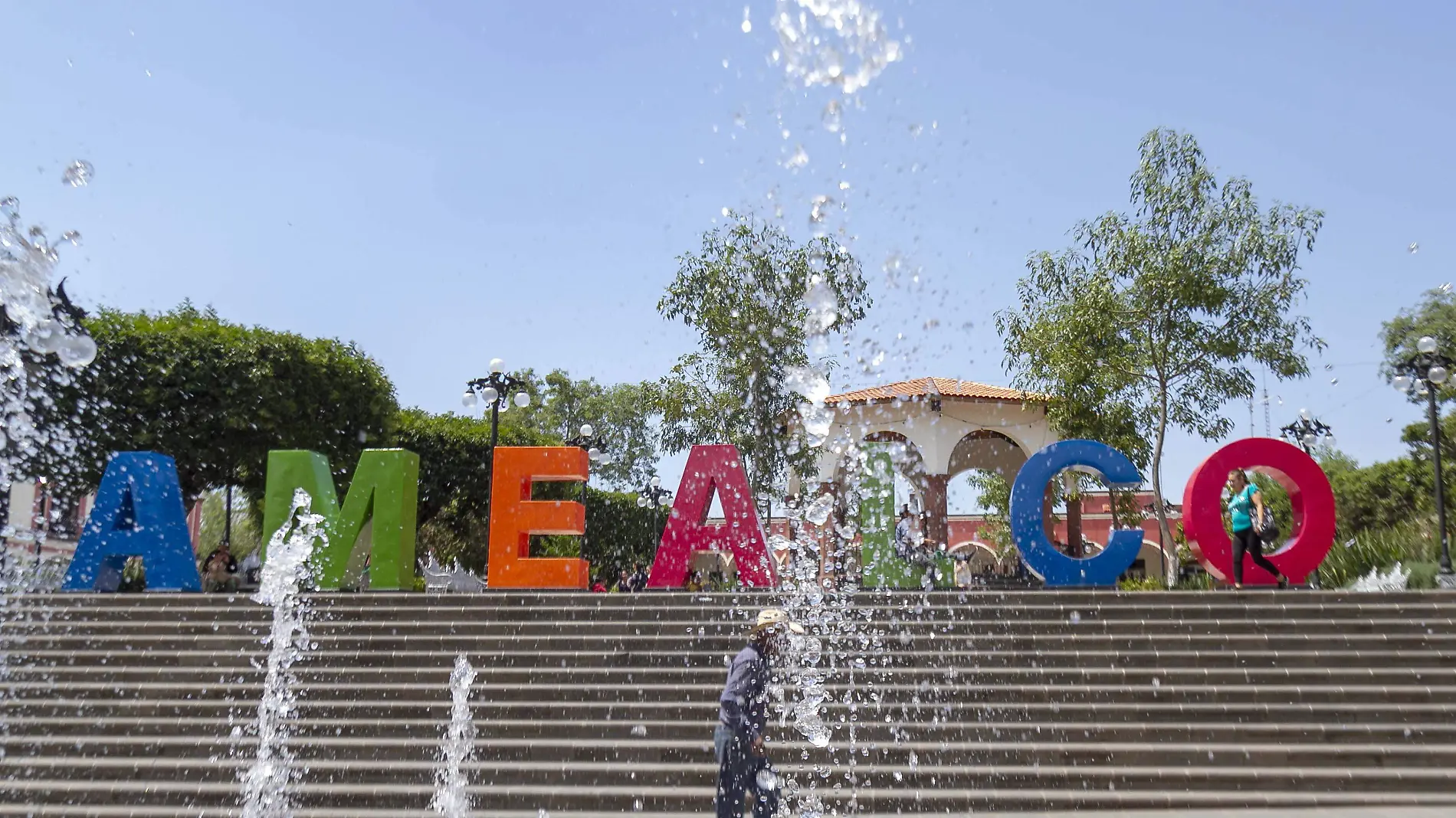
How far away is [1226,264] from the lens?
66.9 feet

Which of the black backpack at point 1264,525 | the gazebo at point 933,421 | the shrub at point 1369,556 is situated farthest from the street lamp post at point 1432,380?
the gazebo at point 933,421

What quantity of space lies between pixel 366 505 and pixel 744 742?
999 centimetres

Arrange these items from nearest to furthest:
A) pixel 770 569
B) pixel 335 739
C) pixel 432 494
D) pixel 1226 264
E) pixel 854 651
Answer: pixel 335 739 → pixel 854 651 → pixel 770 569 → pixel 1226 264 → pixel 432 494

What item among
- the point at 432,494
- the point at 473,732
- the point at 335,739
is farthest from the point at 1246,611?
the point at 432,494

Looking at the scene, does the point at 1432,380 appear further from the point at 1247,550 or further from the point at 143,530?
the point at 143,530

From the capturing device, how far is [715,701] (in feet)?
34.6

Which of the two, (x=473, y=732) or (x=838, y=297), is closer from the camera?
(x=473, y=732)

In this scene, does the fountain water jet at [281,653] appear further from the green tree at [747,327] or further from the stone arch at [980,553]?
the stone arch at [980,553]

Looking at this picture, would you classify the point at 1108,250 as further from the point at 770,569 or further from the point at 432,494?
the point at 432,494

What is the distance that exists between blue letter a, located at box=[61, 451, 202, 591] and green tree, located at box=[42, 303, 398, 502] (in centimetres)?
732

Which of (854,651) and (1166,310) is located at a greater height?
(1166,310)

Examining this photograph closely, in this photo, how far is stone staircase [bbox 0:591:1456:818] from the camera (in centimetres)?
901

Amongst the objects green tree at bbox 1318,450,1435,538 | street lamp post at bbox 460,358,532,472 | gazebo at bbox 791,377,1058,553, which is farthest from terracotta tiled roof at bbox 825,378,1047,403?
green tree at bbox 1318,450,1435,538

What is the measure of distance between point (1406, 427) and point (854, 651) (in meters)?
34.3
